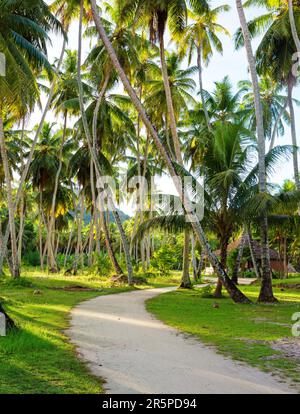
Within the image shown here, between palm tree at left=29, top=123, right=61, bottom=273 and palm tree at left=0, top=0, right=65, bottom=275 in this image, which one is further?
palm tree at left=29, top=123, right=61, bottom=273

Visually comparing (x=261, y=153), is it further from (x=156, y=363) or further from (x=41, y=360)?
(x=41, y=360)

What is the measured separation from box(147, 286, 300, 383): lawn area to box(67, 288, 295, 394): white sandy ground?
1.28ft

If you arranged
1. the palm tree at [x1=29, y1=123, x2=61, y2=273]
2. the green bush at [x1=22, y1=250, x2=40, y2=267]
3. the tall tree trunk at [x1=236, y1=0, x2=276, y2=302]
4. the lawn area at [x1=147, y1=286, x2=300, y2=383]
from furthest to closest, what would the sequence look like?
the green bush at [x1=22, y1=250, x2=40, y2=267] → the palm tree at [x1=29, y1=123, x2=61, y2=273] → the tall tree trunk at [x1=236, y1=0, x2=276, y2=302] → the lawn area at [x1=147, y1=286, x2=300, y2=383]

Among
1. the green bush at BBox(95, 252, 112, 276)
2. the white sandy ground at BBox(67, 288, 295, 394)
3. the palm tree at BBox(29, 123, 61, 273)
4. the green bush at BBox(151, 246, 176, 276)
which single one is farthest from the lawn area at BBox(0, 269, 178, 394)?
the palm tree at BBox(29, 123, 61, 273)

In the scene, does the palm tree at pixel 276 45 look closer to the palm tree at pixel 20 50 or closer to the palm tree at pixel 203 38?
the palm tree at pixel 203 38

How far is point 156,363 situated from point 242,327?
4.16m

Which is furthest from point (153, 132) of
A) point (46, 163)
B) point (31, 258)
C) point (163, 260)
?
point (31, 258)

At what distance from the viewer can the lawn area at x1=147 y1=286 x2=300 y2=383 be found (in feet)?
21.6

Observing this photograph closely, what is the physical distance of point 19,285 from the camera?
60.4ft

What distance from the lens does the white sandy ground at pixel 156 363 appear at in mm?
4996

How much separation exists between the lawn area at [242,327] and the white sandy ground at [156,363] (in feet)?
1.28

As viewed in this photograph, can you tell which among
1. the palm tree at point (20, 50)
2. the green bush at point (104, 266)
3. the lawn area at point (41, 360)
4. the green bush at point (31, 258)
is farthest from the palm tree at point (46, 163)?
the green bush at point (31, 258)

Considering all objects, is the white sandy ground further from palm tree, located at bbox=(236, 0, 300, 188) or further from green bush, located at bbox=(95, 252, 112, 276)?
green bush, located at bbox=(95, 252, 112, 276)

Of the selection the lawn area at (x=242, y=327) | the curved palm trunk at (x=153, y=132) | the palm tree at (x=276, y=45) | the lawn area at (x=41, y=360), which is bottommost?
the lawn area at (x=242, y=327)
